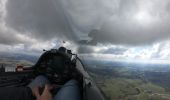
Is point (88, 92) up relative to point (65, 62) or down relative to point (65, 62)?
down

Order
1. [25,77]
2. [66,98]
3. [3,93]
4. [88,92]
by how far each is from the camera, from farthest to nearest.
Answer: [25,77]
[66,98]
[88,92]
[3,93]

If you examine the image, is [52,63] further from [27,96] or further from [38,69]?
[27,96]

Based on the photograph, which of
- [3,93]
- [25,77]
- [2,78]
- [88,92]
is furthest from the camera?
[25,77]

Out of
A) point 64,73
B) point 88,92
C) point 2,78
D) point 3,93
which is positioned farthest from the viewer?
point 64,73

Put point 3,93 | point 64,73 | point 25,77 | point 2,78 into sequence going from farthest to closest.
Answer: point 64,73
point 25,77
point 2,78
point 3,93

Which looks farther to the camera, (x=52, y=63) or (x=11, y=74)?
(x=52, y=63)

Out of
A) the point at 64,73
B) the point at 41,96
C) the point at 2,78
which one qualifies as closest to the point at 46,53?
the point at 64,73

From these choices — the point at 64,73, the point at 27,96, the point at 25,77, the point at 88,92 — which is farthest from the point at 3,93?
the point at 64,73

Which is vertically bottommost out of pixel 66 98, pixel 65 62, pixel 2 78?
pixel 66 98

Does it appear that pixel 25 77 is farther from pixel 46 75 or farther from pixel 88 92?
pixel 88 92

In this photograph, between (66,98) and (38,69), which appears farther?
(38,69)
